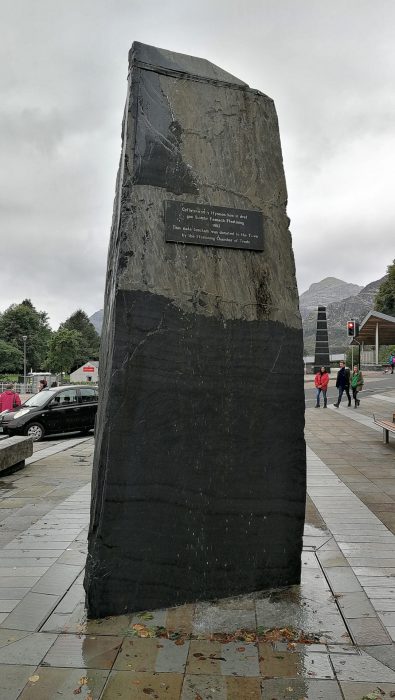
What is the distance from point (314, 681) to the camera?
9.44 feet

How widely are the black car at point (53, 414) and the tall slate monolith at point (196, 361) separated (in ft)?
35.2

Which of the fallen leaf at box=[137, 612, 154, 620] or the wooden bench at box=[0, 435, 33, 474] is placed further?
the wooden bench at box=[0, 435, 33, 474]

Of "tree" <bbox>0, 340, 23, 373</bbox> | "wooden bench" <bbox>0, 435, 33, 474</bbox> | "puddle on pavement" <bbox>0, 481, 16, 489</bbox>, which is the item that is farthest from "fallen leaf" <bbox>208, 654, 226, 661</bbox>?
"tree" <bbox>0, 340, 23, 373</bbox>

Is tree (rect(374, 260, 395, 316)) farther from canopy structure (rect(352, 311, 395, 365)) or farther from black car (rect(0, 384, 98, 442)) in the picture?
black car (rect(0, 384, 98, 442))

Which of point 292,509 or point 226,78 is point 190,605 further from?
point 226,78

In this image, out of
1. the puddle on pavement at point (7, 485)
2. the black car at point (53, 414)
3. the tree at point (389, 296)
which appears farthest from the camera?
the tree at point (389, 296)

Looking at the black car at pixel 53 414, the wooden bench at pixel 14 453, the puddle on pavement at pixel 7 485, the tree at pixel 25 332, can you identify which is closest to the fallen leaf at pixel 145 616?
the puddle on pavement at pixel 7 485

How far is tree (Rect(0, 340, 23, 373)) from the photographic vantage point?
73.2 m

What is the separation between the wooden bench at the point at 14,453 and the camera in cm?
852

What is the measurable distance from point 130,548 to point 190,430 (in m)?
0.86

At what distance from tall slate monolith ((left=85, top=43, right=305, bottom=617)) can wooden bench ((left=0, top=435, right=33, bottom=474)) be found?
5.04 metres

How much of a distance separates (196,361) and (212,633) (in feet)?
5.60

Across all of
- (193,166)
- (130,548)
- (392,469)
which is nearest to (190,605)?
(130,548)

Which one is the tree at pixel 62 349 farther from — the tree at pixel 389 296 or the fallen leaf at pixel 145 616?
the fallen leaf at pixel 145 616
